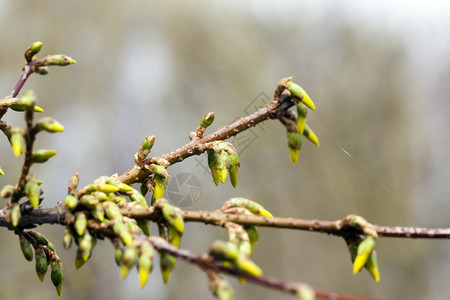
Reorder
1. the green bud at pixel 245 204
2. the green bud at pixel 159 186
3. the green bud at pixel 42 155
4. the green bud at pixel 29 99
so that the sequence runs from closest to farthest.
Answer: the green bud at pixel 29 99
the green bud at pixel 42 155
the green bud at pixel 245 204
the green bud at pixel 159 186

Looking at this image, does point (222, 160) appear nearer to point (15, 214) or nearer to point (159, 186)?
point (159, 186)

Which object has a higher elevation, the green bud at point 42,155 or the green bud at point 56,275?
the green bud at point 42,155

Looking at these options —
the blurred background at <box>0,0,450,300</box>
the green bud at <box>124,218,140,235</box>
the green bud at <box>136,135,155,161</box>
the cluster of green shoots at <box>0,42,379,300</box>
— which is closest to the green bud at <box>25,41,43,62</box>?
the cluster of green shoots at <box>0,42,379,300</box>

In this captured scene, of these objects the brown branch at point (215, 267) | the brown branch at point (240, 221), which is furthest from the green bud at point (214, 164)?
the brown branch at point (215, 267)

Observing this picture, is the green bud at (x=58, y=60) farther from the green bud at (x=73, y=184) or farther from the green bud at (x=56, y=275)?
the green bud at (x=56, y=275)

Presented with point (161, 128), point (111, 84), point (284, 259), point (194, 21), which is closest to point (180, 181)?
point (284, 259)

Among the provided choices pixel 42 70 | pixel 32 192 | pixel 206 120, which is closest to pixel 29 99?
pixel 32 192
